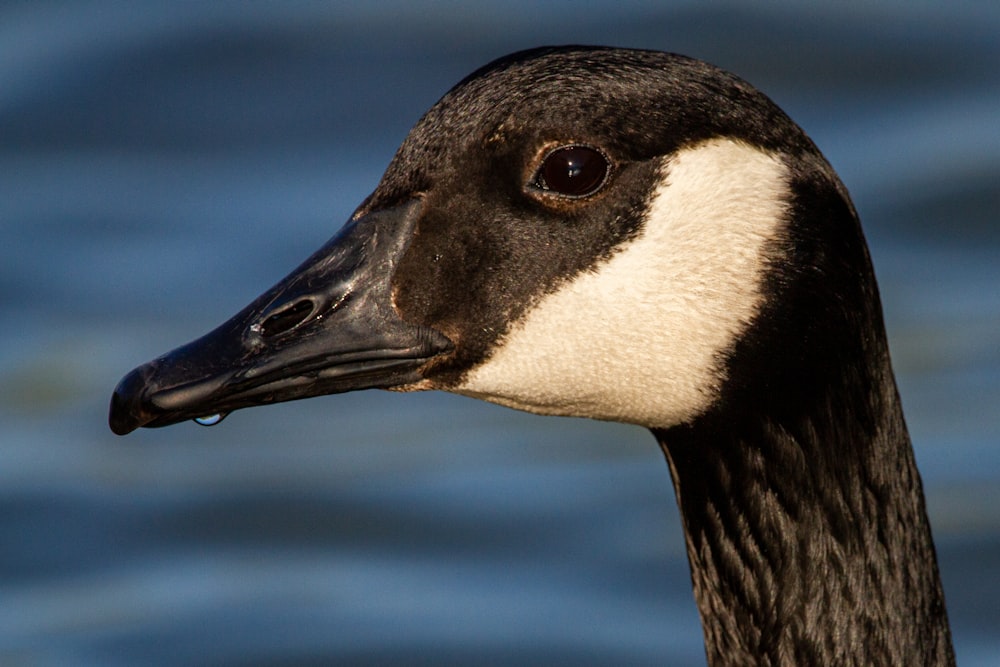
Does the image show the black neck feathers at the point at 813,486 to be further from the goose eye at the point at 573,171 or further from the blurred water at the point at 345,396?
the blurred water at the point at 345,396

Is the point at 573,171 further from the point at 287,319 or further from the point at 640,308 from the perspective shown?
the point at 287,319

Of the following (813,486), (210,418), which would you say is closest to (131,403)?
(210,418)

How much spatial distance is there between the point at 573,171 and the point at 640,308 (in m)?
0.36

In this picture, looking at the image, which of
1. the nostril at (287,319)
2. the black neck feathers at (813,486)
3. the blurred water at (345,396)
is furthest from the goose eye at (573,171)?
the blurred water at (345,396)

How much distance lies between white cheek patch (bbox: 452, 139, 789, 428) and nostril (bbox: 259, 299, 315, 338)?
1.39 ft

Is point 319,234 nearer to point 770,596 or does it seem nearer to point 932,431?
point 932,431

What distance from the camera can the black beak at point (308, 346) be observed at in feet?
14.5

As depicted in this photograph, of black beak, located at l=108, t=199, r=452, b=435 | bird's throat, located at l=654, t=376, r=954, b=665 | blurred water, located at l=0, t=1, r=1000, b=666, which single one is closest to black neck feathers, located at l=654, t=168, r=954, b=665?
bird's throat, located at l=654, t=376, r=954, b=665

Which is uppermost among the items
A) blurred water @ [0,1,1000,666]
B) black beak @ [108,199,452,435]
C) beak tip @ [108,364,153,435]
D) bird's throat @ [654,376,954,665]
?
blurred water @ [0,1,1000,666]

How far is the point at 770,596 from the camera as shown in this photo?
4793 millimetres

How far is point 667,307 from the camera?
14.6 ft

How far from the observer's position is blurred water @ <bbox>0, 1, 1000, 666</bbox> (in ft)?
24.1

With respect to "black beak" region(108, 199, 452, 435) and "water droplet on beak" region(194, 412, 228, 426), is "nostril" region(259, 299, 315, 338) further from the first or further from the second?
"water droplet on beak" region(194, 412, 228, 426)

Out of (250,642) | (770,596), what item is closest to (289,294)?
(770,596)
